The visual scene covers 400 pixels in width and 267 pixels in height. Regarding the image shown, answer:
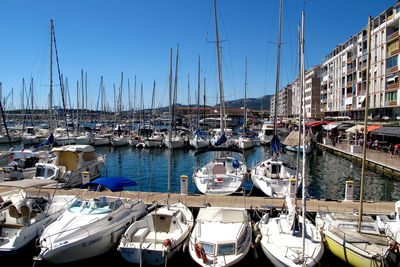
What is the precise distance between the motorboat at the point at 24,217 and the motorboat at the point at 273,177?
12.0 metres

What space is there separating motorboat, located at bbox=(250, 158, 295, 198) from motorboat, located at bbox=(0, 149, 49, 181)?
17957 millimetres

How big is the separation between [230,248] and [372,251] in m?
4.89

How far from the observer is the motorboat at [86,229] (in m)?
10.8

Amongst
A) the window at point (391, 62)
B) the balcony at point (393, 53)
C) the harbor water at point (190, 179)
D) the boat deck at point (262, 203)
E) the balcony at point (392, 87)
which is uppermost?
the balcony at point (393, 53)

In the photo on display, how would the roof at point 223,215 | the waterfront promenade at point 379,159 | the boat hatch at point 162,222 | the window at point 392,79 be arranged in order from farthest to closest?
the window at point 392,79, the waterfront promenade at point 379,159, the boat hatch at point 162,222, the roof at point 223,215

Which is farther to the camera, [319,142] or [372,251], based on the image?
[319,142]

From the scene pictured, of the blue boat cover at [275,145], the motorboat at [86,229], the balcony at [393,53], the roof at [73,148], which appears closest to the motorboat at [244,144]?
the blue boat cover at [275,145]

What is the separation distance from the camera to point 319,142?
5231 cm

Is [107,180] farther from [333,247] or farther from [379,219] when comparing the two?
[379,219]

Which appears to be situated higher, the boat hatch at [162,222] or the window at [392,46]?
the window at [392,46]

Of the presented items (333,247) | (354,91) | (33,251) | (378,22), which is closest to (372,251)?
(333,247)

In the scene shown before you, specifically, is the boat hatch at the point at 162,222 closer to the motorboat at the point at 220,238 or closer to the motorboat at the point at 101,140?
the motorboat at the point at 220,238

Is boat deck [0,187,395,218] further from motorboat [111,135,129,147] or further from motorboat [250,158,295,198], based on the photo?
A: motorboat [111,135,129,147]

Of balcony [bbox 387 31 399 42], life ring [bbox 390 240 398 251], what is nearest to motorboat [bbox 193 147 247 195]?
life ring [bbox 390 240 398 251]
